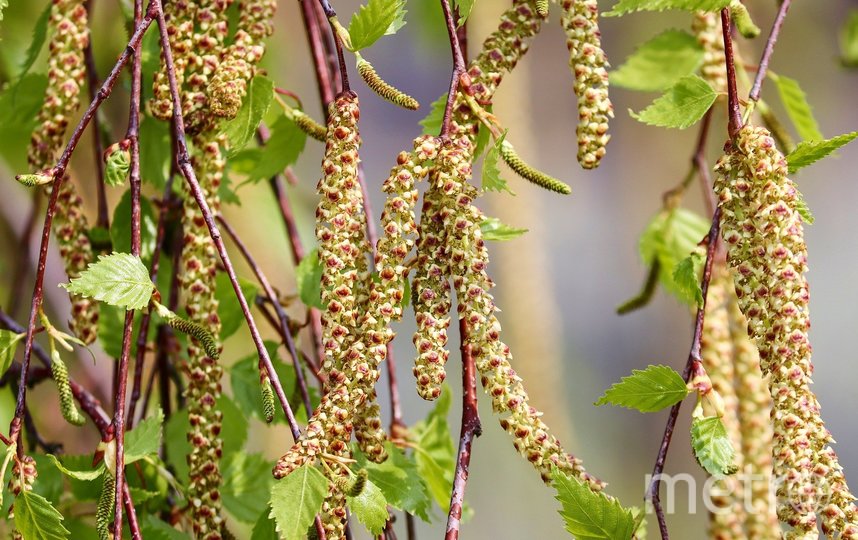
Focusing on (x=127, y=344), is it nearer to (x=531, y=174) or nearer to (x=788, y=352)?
(x=531, y=174)

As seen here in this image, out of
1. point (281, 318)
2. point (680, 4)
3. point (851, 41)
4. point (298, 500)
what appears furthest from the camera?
point (851, 41)

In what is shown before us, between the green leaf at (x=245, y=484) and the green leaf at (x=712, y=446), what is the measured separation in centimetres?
33

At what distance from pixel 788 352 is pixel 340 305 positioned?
8.7 inches

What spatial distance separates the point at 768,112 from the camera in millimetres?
763

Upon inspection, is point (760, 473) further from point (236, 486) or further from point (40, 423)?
point (40, 423)

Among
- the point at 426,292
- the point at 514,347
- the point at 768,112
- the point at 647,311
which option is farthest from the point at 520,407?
the point at 647,311

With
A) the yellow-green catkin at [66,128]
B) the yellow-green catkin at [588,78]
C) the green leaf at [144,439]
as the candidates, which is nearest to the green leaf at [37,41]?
the yellow-green catkin at [66,128]

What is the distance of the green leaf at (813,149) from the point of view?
53 centimetres

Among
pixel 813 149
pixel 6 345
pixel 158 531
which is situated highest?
pixel 813 149

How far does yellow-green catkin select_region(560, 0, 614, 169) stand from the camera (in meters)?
0.52

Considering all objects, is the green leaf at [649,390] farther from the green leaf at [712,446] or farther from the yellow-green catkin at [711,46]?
the yellow-green catkin at [711,46]

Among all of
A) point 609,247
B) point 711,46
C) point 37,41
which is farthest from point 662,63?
point 609,247

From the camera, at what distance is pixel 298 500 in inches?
17.7

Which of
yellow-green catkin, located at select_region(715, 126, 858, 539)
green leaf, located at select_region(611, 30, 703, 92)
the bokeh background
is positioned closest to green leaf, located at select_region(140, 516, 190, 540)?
yellow-green catkin, located at select_region(715, 126, 858, 539)
